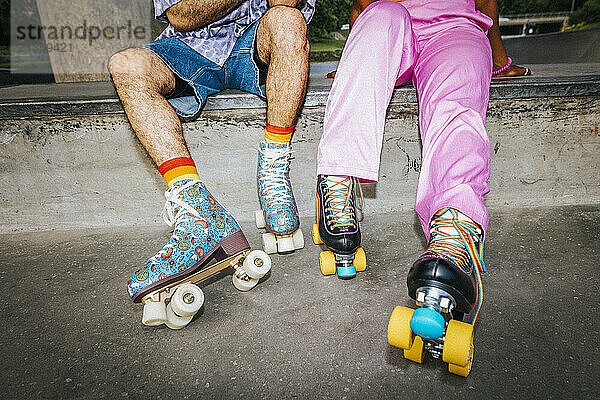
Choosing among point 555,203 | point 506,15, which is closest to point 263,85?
point 555,203

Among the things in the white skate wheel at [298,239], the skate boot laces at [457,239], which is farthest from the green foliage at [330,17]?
the skate boot laces at [457,239]

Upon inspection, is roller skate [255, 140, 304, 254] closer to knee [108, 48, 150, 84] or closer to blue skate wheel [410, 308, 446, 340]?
knee [108, 48, 150, 84]

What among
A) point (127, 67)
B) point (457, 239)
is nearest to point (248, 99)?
point (127, 67)

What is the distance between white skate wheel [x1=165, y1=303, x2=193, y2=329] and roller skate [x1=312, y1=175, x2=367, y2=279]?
393mm

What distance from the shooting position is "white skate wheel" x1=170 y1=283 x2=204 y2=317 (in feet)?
2.82

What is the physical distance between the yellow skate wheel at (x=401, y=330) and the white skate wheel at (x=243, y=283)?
0.43 meters

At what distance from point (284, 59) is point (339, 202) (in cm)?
48

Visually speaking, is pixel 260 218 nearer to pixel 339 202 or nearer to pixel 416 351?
pixel 339 202

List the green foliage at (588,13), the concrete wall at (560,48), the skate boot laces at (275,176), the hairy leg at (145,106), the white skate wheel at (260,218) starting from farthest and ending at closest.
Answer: the green foliage at (588,13), the concrete wall at (560,48), the white skate wheel at (260,218), the skate boot laces at (275,176), the hairy leg at (145,106)

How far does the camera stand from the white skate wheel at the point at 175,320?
2.90 feet

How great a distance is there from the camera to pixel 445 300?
71 cm

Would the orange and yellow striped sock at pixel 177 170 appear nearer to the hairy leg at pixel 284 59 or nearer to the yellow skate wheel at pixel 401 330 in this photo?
the hairy leg at pixel 284 59

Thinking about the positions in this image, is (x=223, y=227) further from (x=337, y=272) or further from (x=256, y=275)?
(x=337, y=272)

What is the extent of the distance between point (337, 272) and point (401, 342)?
1.23ft
